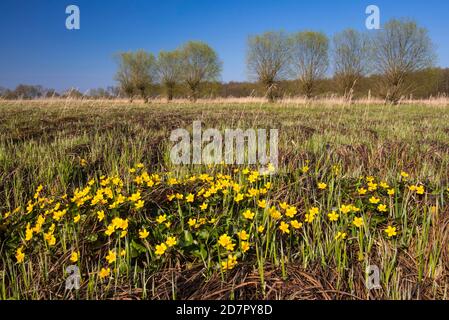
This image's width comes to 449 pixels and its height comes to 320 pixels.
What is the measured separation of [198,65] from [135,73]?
29.0 ft

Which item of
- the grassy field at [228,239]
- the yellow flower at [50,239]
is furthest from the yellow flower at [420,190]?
the yellow flower at [50,239]

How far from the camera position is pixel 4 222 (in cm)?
215

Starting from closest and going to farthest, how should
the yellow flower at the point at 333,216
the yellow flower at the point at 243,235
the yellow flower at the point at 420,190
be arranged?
the yellow flower at the point at 243,235 < the yellow flower at the point at 333,216 < the yellow flower at the point at 420,190

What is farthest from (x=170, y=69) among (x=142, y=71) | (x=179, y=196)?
(x=179, y=196)

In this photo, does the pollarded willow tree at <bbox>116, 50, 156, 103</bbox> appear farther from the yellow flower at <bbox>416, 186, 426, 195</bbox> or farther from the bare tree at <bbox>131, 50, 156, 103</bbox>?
the yellow flower at <bbox>416, 186, 426, 195</bbox>

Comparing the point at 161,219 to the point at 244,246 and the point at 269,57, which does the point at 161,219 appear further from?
the point at 269,57

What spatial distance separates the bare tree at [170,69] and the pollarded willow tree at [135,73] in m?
2.19

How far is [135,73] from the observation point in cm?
3875

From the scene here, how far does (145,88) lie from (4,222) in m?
39.8

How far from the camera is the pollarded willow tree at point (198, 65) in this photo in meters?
39.3

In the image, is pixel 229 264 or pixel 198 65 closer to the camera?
pixel 229 264

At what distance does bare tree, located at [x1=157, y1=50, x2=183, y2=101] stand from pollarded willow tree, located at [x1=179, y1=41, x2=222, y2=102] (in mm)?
1014

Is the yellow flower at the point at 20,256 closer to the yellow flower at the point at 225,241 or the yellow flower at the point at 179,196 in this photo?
the yellow flower at the point at 179,196

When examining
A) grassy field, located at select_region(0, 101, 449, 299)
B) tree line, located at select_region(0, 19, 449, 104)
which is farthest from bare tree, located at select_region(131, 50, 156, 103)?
grassy field, located at select_region(0, 101, 449, 299)
